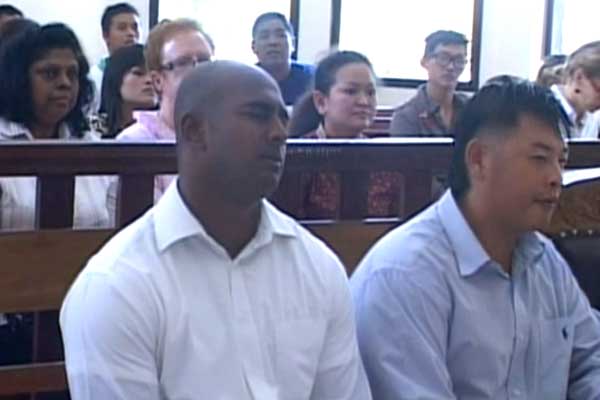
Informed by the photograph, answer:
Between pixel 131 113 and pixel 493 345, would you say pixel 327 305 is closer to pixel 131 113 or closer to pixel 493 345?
pixel 493 345

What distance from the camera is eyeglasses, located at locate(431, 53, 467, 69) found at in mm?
4727

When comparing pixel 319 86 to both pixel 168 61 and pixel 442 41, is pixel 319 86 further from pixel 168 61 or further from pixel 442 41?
pixel 442 41

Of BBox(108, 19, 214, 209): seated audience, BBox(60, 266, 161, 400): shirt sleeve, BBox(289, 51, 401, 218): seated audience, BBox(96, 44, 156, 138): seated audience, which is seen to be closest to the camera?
BBox(60, 266, 161, 400): shirt sleeve

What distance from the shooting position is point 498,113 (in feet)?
6.27

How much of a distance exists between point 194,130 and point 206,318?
0.93ft

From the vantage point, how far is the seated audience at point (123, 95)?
370 cm

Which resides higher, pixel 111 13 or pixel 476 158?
pixel 111 13

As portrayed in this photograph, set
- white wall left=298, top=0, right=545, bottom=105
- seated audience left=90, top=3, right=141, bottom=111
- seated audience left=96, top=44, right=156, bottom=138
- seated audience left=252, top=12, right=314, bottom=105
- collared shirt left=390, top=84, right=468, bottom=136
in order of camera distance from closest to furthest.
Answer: seated audience left=96, top=44, right=156, bottom=138 → collared shirt left=390, top=84, right=468, bottom=136 → seated audience left=252, top=12, right=314, bottom=105 → seated audience left=90, top=3, right=141, bottom=111 → white wall left=298, top=0, right=545, bottom=105

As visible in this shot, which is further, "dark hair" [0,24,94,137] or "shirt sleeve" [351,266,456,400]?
"dark hair" [0,24,94,137]

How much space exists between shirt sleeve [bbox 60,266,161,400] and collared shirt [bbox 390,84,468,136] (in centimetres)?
279

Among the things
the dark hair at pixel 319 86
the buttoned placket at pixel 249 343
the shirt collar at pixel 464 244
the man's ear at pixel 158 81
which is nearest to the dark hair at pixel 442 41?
the dark hair at pixel 319 86

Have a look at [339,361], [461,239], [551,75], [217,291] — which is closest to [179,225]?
[217,291]

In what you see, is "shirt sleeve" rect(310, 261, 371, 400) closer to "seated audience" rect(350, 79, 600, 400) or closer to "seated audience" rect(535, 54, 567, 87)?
"seated audience" rect(350, 79, 600, 400)

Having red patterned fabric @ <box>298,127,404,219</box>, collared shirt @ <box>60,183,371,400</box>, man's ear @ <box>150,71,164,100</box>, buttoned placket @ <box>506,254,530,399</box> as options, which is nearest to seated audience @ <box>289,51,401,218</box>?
red patterned fabric @ <box>298,127,404,219</box>
